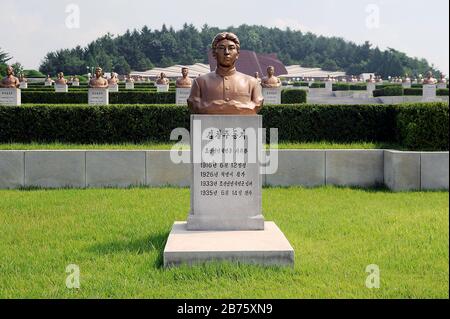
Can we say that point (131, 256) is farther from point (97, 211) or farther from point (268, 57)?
point (268, 57)

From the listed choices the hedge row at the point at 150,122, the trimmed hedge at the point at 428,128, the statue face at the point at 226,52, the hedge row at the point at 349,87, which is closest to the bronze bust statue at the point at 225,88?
the statue face at the point at 226,52

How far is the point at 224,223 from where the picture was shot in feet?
23.3

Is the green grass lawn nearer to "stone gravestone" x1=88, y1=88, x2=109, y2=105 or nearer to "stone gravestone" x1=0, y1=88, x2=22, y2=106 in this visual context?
"stone gravestone" x1=0, y1=88, x2=22, y2=106

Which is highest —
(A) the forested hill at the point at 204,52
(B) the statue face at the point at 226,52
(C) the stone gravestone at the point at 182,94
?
(A) the forested hill at the point at 204,52

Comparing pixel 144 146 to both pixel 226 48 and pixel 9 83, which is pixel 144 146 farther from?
pixel 9 83

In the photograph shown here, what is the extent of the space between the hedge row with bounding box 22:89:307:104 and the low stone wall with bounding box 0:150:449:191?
13115mm

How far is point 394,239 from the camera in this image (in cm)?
699

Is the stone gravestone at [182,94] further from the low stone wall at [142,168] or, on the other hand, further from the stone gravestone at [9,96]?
the low stone wall at [142,168]

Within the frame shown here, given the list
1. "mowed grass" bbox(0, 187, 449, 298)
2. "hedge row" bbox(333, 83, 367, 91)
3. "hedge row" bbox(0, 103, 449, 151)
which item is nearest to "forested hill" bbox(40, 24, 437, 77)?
"hedge row" bbox(333, 83, 367, 91)

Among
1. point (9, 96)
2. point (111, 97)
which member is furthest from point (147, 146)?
point (111, 97)

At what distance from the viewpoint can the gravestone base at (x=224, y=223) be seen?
708cm

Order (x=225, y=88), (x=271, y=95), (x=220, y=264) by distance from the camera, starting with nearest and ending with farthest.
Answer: (x=220, y=264), (x=225, y=88), (x=271, y=95)

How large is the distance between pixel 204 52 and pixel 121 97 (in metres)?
93.3

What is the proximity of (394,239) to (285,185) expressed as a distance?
4671 mm
